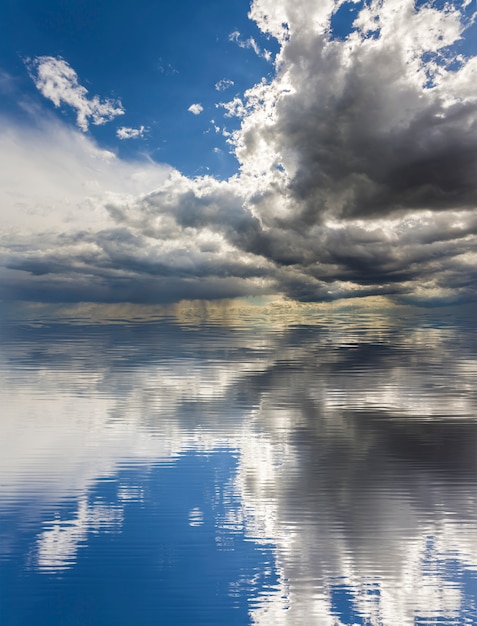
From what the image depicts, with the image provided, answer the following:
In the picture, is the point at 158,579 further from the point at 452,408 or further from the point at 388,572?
the point at 452,408

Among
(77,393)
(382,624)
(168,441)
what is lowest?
(382,624)

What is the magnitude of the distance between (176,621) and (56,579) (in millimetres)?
2823

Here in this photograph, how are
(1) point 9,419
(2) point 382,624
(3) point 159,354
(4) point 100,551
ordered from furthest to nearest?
(3) point 159,354 → (1) point 9,419 → (4) point 100,551 → (2) point 382,624

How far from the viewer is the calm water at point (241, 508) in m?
8.23

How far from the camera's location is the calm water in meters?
8.23

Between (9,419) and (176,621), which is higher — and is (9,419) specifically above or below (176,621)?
above

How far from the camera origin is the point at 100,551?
367 inches

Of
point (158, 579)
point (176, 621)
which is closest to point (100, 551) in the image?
point (158, 579)

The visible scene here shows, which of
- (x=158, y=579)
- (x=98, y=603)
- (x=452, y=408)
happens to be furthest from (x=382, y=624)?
(x=452, y=408)

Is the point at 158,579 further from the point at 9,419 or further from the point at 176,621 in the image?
the point at 9,419

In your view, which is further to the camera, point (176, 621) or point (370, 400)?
point (370, 400)

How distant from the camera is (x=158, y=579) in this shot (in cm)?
873

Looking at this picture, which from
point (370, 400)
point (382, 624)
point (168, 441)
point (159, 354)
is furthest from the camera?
point (159, 354)

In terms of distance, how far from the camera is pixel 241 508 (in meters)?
10.8
